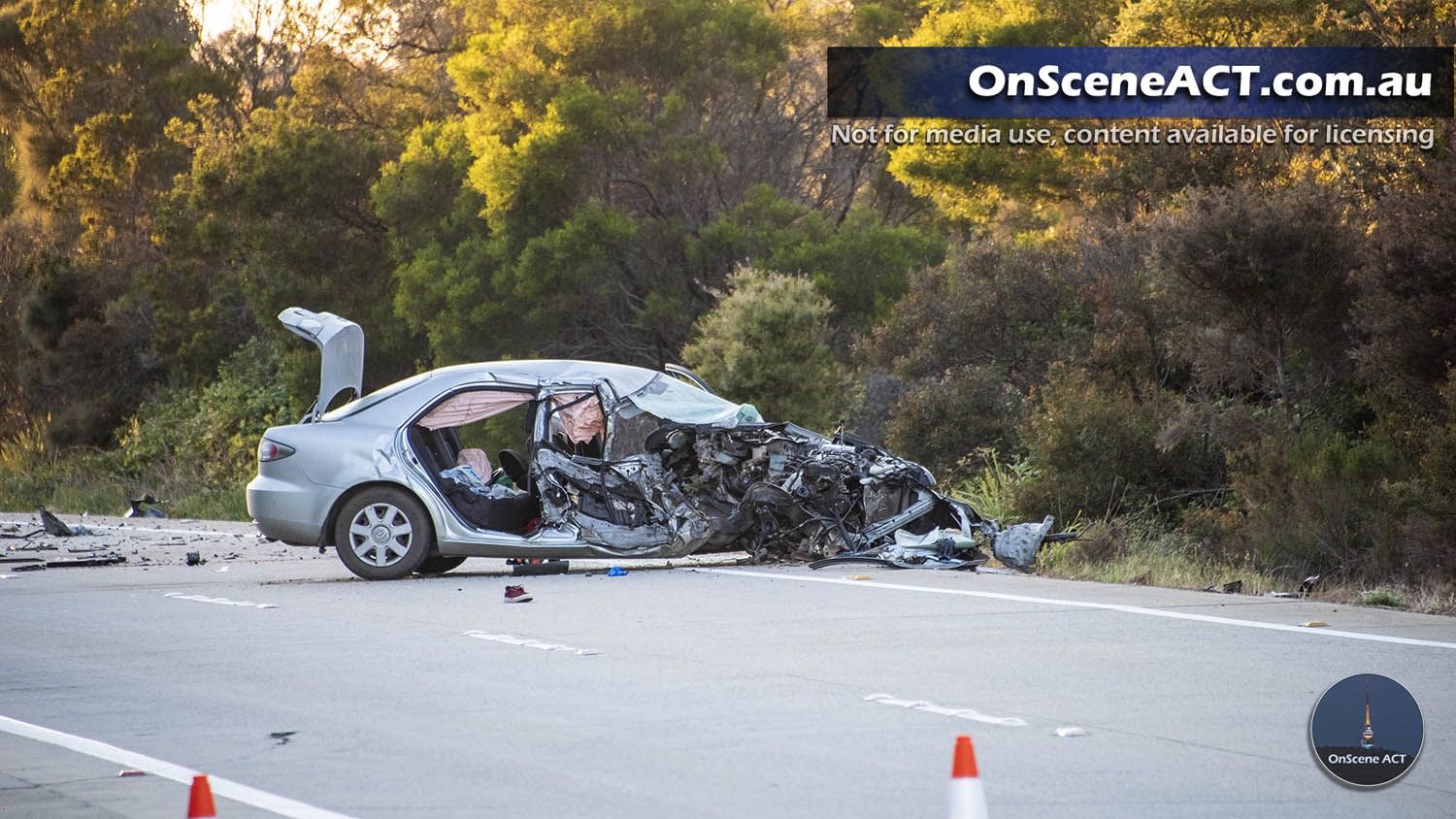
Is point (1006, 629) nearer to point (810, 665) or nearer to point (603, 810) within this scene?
point (810, 665)

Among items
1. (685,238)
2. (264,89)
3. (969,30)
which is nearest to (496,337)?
(685,238)

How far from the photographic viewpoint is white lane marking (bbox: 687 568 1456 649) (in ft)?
33.7

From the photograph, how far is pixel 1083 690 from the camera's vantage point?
8.45 m

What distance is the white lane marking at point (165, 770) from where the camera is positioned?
6125mm

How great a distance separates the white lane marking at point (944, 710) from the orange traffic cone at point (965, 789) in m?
3.10

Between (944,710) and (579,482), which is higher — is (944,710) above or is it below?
below

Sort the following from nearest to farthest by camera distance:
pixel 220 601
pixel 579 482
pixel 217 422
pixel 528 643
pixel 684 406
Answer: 1. pixel 528 643
2. pixel 220 601
3. pixel 579 482
4. pixel 684 406
5. pixel 217 422

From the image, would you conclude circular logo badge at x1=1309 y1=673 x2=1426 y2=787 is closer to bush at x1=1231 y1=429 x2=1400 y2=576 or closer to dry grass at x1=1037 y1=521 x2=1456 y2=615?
dry grass at x1=1037 y1=521 x2=1456 y2=615

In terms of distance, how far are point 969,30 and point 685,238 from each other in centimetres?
683

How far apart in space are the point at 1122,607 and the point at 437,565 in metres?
5.84

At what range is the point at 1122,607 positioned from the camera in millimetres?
11945

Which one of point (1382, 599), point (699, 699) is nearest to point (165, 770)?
point (699, 699)

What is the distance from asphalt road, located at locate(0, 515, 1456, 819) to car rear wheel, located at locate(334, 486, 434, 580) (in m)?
0.52

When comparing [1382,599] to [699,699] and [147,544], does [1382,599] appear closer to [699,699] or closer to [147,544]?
[699,699]
